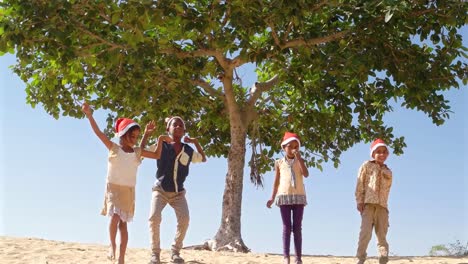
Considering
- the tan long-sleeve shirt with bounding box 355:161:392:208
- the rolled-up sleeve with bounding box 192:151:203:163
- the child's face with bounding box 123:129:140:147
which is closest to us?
the child's face with bounding box 123:129:140:147

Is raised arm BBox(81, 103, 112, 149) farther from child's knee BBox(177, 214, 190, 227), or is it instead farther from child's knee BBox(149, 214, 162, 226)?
child's knee BBox(177, 214, 190, 227)

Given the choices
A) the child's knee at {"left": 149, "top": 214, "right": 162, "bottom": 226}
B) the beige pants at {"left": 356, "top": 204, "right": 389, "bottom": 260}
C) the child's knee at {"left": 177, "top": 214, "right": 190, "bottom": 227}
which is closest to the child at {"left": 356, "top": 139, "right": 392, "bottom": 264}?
the beige pants at {"left": 356, "top": 204, "right": 389, "bottom": 260}

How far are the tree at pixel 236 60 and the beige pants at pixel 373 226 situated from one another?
329 cm

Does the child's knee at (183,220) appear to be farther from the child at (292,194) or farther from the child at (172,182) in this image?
the child at (292,194)

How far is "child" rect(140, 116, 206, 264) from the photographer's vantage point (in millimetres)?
9281

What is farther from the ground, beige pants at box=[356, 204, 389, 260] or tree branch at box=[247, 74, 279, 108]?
tree branch at box=[247, 74, 279, 108]

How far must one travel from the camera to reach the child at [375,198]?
911 cm

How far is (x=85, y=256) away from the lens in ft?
36.9

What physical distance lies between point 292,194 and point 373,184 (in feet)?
4.21

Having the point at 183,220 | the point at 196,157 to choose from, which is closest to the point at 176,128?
the point at 196,157

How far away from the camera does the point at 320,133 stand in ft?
58.2

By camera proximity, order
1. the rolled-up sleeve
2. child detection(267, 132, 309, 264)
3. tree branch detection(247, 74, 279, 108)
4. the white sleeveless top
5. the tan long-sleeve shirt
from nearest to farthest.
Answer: the white sleeveless top → child detection(267, 132, 309, 264) → the tan long-sleeve shirt → the rolled-up sleeve → tree branch detection(247, 74, 279, 108)

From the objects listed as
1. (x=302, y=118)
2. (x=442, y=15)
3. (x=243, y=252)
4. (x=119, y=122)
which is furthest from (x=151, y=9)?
(x=302, y=118)

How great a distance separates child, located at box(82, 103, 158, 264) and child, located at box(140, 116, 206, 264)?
91 cm
